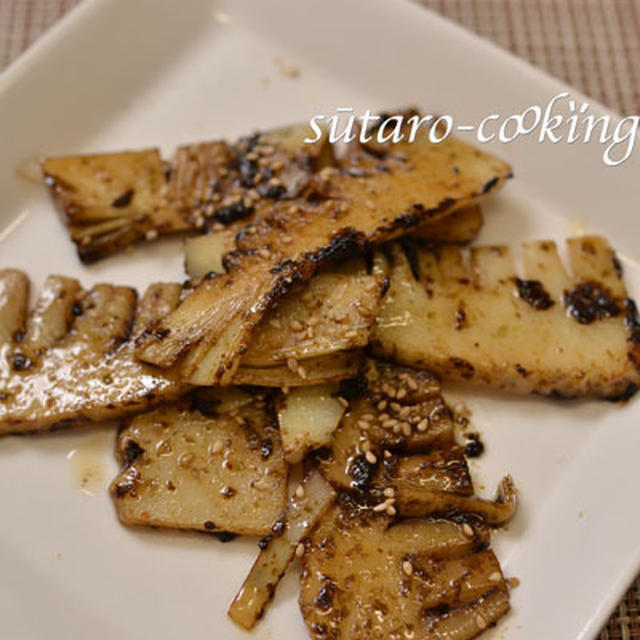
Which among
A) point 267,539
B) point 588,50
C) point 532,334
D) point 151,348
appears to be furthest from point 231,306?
point 588,50

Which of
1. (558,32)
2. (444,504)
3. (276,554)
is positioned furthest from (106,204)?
(558,32)

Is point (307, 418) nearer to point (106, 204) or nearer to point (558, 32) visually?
point (106, 204)

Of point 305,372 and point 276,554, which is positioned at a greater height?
point 305,372

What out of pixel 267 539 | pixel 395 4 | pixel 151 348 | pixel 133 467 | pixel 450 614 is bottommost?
pixel 450 614

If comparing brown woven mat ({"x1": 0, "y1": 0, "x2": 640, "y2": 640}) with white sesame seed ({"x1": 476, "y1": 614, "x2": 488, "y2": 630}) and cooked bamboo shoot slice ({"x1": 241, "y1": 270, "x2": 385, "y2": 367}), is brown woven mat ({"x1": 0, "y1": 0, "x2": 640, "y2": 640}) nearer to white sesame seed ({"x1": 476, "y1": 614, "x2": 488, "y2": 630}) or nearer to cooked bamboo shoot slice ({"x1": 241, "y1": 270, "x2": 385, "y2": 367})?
cooked bamboo shoot slice ({"x1": 241, "y1": 270, "x2": 385, "y2": 367})

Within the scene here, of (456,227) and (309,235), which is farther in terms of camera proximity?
(456,227)

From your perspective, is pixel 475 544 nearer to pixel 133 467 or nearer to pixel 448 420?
pixel 448 420

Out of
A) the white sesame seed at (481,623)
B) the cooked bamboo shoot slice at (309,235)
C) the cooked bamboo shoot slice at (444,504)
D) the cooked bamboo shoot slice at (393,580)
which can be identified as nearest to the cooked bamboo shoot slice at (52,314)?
the cooked bamboo shoot slice at (309,235)

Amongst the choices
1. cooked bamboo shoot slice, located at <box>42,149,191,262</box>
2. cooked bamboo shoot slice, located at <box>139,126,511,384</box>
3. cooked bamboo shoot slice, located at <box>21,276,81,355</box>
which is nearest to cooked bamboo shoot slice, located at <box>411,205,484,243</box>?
cooked bamboo shoot slice, located at <box>139,126,511,384</box>
